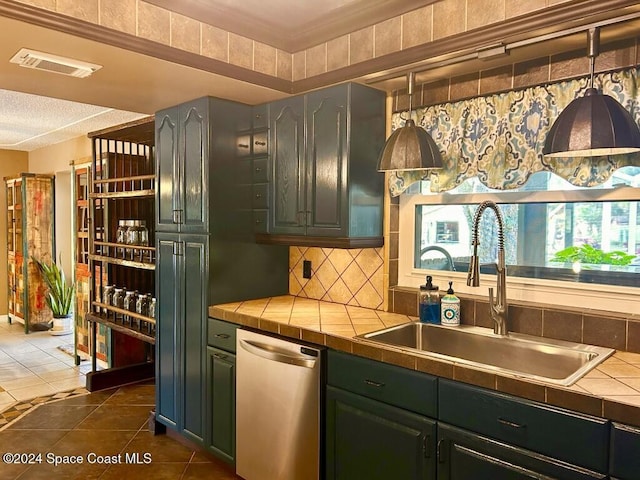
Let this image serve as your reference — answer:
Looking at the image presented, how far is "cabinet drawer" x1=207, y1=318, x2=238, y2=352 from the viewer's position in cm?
275

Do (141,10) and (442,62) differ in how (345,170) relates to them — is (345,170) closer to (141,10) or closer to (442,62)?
(442,62)

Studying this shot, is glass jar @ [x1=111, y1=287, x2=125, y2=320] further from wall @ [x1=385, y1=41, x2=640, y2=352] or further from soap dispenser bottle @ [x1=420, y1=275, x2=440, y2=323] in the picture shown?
soap dispenser bottle @ [x1=420, y1=275, x2=440, y2=323]

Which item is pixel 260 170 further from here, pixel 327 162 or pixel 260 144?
pixel 327 162

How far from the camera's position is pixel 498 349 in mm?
2258

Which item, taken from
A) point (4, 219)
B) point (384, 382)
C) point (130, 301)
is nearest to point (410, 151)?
point (384, 382)

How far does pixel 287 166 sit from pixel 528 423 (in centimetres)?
184

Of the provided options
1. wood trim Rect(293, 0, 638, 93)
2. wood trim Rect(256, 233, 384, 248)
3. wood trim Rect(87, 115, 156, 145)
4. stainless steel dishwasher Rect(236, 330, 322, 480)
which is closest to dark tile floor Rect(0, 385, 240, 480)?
stainless steel dishwasher Rect(236, 330, 322, 480)

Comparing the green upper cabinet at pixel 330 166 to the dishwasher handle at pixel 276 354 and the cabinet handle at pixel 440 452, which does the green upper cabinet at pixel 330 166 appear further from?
the cabinet handle at pixel 440 452

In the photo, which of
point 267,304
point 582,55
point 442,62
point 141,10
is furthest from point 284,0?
point 267,304

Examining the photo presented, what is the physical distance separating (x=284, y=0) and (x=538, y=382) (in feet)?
6.36

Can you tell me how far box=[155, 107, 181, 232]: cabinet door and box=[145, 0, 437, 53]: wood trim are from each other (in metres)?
0.84

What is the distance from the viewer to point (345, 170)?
2.59 metres

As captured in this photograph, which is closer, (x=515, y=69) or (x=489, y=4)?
(x=489, y=4)

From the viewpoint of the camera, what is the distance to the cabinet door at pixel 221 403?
275cm
